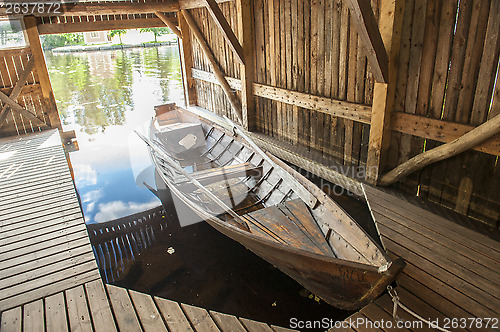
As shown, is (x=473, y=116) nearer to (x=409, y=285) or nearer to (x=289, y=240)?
(x=409, y=285)

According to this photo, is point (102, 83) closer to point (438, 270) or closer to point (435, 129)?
point (435, 129)

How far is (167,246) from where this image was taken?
17.1ft

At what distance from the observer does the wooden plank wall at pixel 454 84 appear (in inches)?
144

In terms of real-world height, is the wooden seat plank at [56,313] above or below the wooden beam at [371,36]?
below

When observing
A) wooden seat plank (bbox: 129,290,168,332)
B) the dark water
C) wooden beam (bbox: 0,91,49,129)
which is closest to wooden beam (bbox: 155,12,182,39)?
the dark water

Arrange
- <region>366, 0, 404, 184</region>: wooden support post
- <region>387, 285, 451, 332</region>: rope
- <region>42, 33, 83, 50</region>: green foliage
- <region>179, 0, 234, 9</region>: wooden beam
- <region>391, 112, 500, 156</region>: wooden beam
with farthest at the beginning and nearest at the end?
<region>42, 33, 83, 50</region>: green foliage, <region>179, 0, 234, 9</region>: wooden beam, <region>366, 0, 404, 184</region>: wooden support post, <region>391, 112, 500, 156</region>: wooden beam, <region>387, 285, 451, 332</region>: rope

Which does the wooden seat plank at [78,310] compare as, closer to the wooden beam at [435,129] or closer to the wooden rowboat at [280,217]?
the wooden rowboat at [280,217]

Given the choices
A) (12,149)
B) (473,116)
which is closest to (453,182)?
(473,116)

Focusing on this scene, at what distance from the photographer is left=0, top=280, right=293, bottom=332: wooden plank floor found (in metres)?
2.77

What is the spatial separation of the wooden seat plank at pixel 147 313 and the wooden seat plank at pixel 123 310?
4 cm

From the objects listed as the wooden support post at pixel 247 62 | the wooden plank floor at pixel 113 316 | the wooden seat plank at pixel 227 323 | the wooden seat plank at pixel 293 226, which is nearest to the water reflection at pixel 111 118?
the wooden support post at pixel 247 62

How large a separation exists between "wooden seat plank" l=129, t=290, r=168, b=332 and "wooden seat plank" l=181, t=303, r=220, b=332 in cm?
22

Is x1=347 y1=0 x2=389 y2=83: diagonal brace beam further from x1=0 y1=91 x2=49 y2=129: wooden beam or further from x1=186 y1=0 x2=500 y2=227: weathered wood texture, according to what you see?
x1=0 y1=91 x2=49 y2=129: wooden beam

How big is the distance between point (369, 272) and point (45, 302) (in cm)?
279
